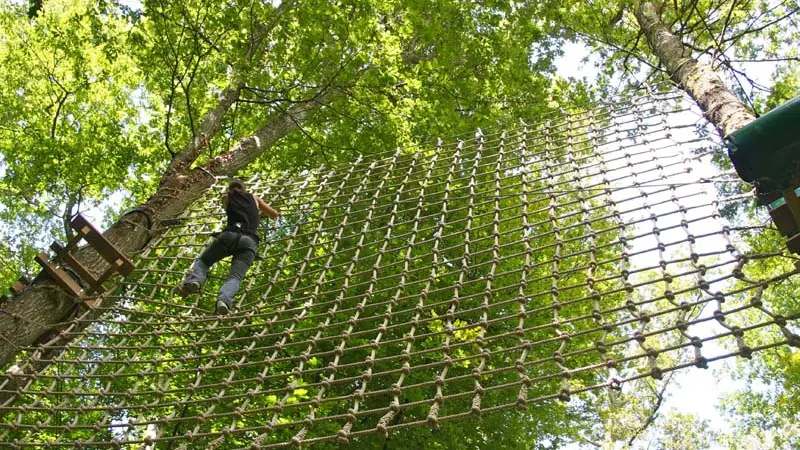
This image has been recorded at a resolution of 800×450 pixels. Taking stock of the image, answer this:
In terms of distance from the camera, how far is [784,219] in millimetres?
2090

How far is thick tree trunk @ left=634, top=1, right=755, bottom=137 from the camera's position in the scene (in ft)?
11.7

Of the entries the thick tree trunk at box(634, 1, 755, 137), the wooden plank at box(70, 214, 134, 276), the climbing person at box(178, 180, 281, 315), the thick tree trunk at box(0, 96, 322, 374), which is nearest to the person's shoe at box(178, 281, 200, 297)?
the climbing person at box(178, 180, 281, 315)

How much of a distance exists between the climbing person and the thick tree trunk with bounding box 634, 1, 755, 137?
253cm

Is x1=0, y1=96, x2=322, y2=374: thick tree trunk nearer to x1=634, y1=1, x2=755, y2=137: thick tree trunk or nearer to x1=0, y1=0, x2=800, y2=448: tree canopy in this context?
x1=0, y1=0, x2=800, y2=448: tree canopy

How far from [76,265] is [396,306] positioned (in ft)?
8.09

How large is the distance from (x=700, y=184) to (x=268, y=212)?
2.53 metres

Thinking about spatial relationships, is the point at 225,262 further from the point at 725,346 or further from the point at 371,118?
the point at 725,346

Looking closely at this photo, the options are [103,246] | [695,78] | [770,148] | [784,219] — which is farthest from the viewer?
[695,78]

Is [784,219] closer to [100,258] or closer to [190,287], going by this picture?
[190,287]

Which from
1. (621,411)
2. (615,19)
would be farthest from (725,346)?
(615,19)

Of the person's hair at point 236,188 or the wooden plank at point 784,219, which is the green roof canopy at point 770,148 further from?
the person's hair at point 236,188

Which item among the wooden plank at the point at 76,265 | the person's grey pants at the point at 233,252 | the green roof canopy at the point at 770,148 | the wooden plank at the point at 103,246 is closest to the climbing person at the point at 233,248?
the person's grey pants at the point at 233,252

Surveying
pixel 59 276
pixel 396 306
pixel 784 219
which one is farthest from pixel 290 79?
pixel 784 219

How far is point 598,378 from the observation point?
7.98 m
